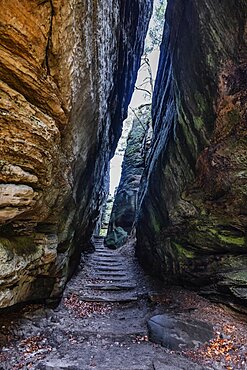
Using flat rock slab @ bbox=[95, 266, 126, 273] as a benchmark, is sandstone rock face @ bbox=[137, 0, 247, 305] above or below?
above

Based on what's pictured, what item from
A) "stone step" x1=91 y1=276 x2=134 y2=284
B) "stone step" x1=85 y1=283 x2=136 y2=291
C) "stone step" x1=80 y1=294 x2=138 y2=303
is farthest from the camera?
"stone step" x1=91 y1=276 x2=134 y2=284

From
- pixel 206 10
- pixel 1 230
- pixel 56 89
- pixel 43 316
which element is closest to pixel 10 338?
pixel 43 316

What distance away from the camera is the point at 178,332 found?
A: 18.3 ft

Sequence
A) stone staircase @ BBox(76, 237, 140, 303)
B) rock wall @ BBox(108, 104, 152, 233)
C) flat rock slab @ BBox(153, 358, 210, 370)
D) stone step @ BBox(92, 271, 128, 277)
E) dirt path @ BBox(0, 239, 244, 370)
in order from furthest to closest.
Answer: rock wall @ BBox(108, 104, 152, 233)
stone step @ BBox(92, 271, 128, 277)
stone staircase @ BBox(76, 237, 140, 303)
dirt path @ BBox(0, 239, 244, 370)
flat rock slab @ BBox(153, 358, 210, 370)

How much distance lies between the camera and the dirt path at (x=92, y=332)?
15.5ft

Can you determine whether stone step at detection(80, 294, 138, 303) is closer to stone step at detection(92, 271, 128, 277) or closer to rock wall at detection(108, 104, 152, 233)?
stone step at detection(92, 271, 128, 277)

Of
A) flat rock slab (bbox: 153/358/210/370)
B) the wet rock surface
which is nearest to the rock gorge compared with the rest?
the wet rock surface

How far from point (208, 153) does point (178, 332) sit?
446 cm

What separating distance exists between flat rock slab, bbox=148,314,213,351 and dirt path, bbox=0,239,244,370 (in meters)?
0.19

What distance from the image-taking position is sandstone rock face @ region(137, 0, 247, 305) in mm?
6012

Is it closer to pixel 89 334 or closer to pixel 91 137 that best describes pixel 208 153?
pixel 91 137

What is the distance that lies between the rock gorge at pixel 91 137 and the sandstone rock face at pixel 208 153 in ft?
0.09

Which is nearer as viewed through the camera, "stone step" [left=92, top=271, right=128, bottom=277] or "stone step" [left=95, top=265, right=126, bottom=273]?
"stone step" [left=92, top=271, right=128, bottom=277]

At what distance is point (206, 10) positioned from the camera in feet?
20.1
